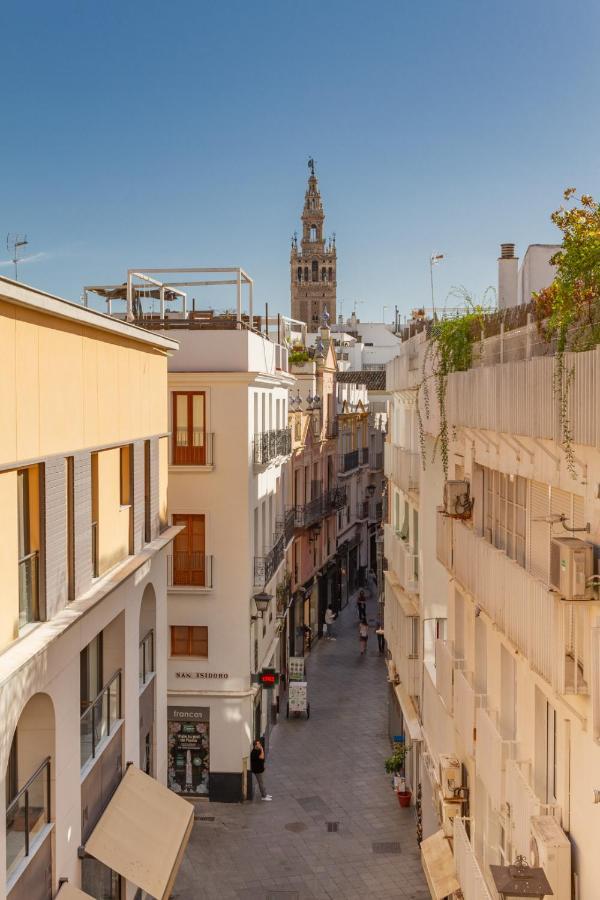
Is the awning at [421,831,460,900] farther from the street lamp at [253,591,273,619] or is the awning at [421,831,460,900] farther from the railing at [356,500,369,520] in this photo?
the railing at [356,500,369,520]

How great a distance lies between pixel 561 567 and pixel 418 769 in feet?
49.0

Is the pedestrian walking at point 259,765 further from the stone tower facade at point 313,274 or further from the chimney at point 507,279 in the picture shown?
the stone tower facade at point 313,274

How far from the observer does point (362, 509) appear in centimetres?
5575

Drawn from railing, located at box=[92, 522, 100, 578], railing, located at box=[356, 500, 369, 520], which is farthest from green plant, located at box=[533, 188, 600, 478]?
railing, located at box=[356, 500, 369, 520]

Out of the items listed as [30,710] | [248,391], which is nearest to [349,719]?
[248,391]

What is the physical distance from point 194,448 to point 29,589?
13524mm

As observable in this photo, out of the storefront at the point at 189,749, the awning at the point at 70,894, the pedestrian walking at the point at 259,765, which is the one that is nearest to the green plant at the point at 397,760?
the pedestrian walking at the point at 259,765

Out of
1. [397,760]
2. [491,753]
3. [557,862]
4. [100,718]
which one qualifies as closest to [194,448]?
[397,760]

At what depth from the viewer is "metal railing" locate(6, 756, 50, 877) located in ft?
33.8

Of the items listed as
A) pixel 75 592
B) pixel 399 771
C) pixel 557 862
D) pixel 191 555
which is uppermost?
pixel 75 592

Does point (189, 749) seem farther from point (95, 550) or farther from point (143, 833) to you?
point (95, 550)

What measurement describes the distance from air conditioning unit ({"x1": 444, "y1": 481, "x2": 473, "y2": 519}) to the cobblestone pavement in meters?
9.12

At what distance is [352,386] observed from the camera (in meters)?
52.8

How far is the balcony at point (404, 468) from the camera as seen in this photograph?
2183cm
